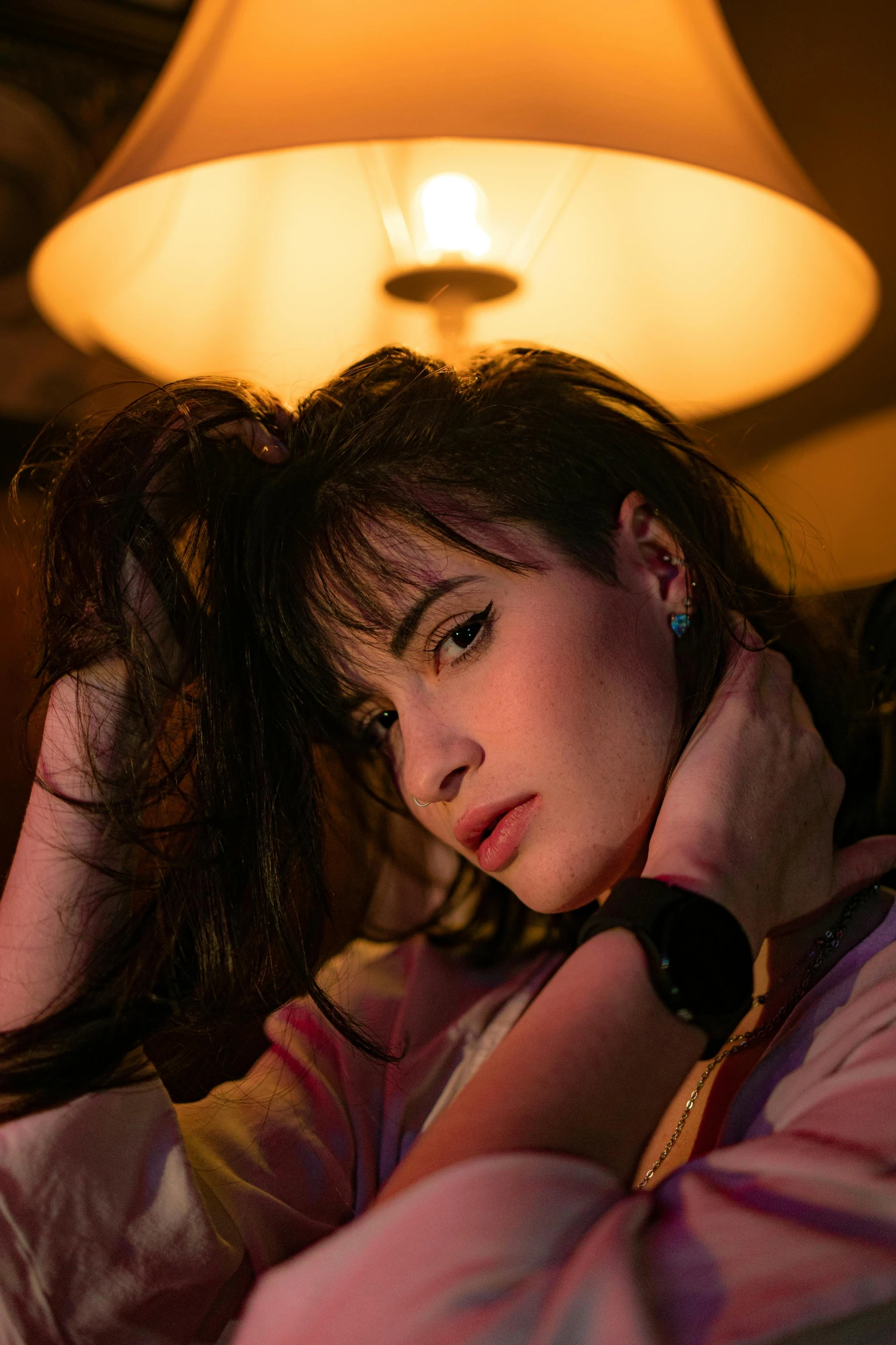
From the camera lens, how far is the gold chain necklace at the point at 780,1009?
32.5 inches

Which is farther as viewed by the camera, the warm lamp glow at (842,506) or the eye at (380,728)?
the warm lamp glow at (842,506)

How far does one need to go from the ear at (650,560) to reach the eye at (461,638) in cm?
13

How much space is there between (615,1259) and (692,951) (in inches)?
7.4

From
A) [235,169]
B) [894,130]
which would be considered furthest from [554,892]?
[894,130]

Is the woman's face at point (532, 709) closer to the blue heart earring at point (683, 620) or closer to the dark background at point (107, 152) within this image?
the blue heart earring at point (683, 620)

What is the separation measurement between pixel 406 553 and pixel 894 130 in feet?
3.27

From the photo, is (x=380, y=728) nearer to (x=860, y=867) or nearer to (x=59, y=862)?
(x=59, y=862)

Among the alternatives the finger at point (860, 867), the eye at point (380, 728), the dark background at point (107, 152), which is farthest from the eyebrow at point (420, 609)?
the dark background at point (107, 152)

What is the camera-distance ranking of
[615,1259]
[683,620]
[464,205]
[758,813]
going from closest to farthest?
[615,1259] → [758,813] → [683,620] → [464,205]

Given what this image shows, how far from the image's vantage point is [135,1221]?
0.78 m

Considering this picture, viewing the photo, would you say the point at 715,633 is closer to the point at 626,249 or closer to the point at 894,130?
the point at 626,249

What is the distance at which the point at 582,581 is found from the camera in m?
0.85

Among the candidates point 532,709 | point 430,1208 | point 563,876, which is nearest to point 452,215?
point 532,709

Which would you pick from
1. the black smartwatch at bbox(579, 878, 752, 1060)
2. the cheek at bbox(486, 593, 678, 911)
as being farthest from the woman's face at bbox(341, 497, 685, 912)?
the black smartwatch at bbox(579, 878, 752, 1060)
